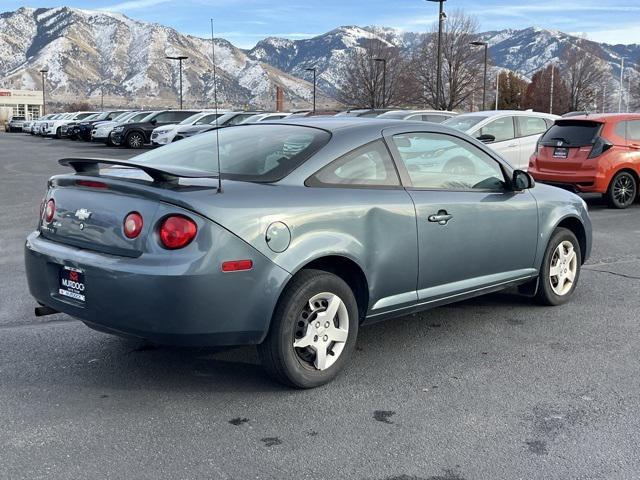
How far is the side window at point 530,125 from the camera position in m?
15.0

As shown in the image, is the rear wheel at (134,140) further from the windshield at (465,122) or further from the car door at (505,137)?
the car door at (505,137)

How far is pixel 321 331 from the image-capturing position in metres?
4.16

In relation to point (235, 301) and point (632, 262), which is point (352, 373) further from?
point (632, 262)

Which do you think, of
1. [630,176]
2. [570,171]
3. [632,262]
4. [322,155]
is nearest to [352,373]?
[322,155]

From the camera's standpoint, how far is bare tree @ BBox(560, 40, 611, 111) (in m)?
95.8

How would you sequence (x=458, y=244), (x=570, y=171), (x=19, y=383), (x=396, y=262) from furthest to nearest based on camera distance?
(x=570, y=171)
(x=458, y=244)
(x=396, y=262)
(x=19, y=383)

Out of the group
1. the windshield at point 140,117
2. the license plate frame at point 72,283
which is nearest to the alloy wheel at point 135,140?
the windshield at point 140,117

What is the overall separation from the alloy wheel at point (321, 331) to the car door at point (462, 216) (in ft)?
2.23

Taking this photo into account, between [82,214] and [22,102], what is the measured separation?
411ft

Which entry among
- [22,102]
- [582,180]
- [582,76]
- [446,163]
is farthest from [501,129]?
[22,102]

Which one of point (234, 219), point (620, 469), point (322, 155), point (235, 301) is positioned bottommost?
point (620, 469)

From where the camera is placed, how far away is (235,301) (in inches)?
148

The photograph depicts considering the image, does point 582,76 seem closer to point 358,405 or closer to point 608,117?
point 608,117

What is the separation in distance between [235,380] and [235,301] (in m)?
0.72
